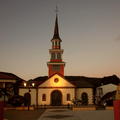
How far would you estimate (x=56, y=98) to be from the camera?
41812 millimetres

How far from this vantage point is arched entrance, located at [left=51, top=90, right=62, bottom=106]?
1641 inches

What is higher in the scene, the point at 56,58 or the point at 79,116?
the point at 56,58

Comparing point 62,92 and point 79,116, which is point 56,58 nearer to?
point 62,92

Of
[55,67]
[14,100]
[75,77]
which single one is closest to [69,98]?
[55,67]

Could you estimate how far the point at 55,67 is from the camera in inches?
1903

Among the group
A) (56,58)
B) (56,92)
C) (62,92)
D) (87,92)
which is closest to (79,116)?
(62,92)

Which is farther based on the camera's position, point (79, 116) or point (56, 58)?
point (56, 58)

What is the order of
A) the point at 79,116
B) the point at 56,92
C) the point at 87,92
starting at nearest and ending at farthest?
the point at 79,116 < the point at 56,92 < the point at 87,92

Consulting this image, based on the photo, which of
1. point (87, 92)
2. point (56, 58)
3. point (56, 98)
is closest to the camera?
point (56, 98)

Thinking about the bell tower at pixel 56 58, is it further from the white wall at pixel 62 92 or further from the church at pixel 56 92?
the white wall at pixel 62 92

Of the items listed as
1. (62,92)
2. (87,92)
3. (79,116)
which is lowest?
(79,116)

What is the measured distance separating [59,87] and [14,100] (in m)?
13.4

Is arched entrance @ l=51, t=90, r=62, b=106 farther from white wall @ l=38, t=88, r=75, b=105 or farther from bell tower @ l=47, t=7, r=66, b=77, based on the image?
bell tower @ l=47, t=7, r=66, b=77

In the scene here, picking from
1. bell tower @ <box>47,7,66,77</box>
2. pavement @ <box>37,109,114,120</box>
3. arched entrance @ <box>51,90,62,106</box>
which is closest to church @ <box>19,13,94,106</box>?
arched entrance @ <box>51,90,62,106</box>
